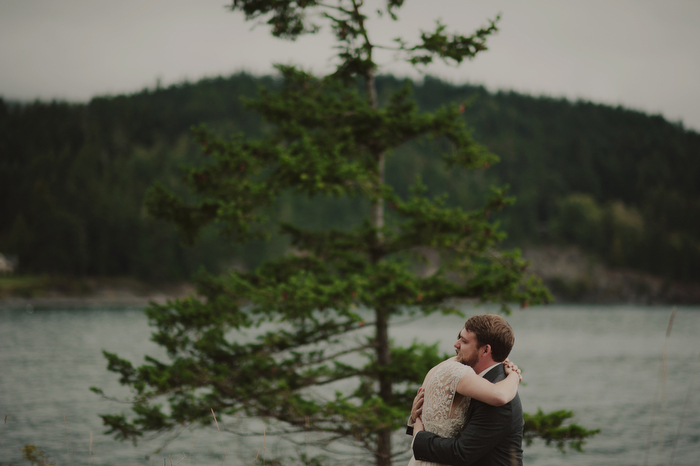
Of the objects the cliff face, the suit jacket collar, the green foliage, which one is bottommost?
the cliff face

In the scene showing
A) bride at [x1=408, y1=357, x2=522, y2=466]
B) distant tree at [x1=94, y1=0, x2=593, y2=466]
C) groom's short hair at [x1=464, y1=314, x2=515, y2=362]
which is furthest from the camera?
distant tree at [x1=94, y1=0, x2=593, y2=466]

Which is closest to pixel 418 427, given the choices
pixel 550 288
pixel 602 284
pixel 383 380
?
pixel 383 380

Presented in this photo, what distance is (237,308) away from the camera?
25.0ft

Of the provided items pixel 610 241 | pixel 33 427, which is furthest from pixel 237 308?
pixel 610 241

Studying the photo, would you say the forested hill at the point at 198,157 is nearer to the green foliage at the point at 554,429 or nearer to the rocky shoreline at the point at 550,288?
the rocky shoreline at the point at 550,288

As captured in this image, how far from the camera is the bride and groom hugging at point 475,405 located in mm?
2684

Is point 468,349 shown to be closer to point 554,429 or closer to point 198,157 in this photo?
point 554,429

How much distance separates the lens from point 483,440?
8.91ft

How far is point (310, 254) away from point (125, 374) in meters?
3.15

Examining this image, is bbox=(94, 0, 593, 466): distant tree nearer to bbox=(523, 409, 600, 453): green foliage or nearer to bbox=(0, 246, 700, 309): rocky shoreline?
bbox=(523, 409, 600, 453): green foliage

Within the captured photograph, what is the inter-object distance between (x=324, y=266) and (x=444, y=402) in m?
6.10

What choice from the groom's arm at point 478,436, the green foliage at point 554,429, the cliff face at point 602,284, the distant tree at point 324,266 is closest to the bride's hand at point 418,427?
the groom's arm at point 478,436

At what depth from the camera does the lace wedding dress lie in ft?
8.93

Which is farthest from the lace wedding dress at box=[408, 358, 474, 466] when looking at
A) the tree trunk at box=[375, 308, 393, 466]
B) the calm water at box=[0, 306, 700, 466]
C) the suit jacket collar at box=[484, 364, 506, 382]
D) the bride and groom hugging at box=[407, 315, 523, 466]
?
the tree trunk at box=[375, 308, 393, 466]
